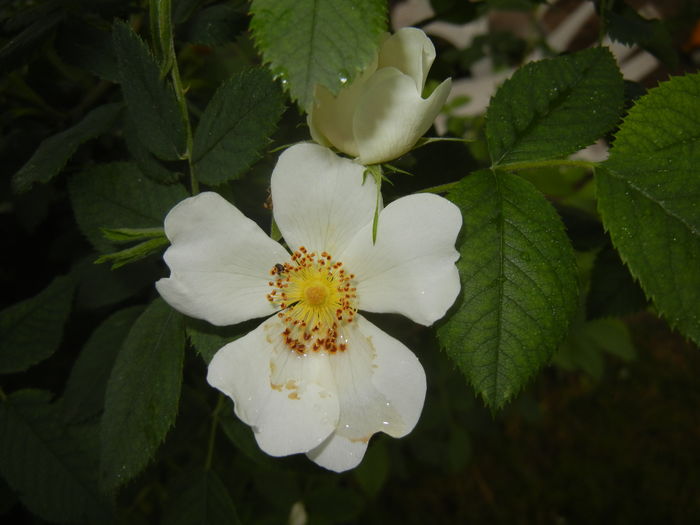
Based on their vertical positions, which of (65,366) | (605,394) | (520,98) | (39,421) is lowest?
(605,394)

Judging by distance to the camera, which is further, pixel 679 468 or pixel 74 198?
pixel 679 468

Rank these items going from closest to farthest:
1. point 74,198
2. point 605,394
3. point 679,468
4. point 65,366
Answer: point 74,198 → point 65,366 → point 679,468 → point 605,394

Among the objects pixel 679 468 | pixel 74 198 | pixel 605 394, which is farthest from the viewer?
pixel 605 394

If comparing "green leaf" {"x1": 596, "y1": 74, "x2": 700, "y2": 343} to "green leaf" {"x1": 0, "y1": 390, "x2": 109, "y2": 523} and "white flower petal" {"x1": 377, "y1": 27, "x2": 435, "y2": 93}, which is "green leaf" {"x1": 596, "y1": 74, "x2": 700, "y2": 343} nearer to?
"white flower petal" {"x1": 377, "y1": 27, "x2": 435, "y2": 93}

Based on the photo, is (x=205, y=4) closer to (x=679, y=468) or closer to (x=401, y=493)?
(x=401, y=493)

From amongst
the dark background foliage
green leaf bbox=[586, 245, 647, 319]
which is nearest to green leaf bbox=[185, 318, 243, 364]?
the dark background foliage

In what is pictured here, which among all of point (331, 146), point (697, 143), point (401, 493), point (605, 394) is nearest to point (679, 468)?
point (605, 394)

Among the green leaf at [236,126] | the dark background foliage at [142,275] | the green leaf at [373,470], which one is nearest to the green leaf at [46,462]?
the dark background foliage at [142,275]
